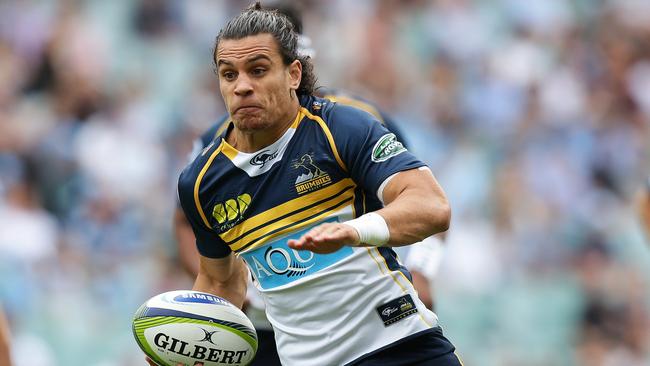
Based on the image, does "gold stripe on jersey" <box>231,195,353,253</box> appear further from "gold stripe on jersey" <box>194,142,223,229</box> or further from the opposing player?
"gold stripe on jersey" <box>194,142,223,229</box>

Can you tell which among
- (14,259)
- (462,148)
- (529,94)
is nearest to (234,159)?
(14,259)

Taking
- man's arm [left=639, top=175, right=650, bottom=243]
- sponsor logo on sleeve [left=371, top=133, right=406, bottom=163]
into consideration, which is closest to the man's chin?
sponsor logo on sleeve [left=371, top=133, right=406, bottom=163]

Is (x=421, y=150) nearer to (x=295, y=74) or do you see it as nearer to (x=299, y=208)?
(x=295, y=74)

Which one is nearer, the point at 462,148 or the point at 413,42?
the point at 462,148

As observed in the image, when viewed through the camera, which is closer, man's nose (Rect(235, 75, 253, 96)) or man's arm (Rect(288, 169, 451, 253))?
man's arm (Rect(288, 169, 451, 253))

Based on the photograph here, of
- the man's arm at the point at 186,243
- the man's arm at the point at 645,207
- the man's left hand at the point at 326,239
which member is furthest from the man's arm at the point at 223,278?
the man's arm at the point at 645,207

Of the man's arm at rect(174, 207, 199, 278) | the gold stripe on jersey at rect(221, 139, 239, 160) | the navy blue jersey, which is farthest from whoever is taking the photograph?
the man's arm at rect(174, 207, 199, 278)

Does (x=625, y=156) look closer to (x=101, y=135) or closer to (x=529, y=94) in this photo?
(x=529, y=94)

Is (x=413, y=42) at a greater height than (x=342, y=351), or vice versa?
(x=413, y=42)

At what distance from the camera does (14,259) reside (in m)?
10.5

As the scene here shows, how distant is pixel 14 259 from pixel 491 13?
5.85 metres

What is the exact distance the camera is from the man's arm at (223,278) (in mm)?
5066

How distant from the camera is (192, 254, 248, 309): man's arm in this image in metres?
5.07

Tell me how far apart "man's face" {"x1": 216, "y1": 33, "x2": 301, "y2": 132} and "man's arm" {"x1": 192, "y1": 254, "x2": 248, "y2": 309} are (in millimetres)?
731
